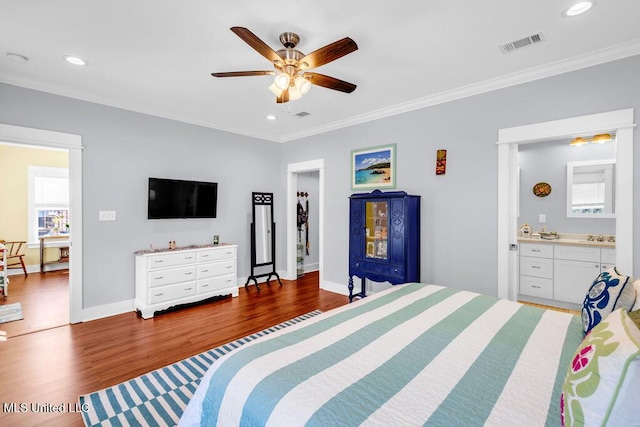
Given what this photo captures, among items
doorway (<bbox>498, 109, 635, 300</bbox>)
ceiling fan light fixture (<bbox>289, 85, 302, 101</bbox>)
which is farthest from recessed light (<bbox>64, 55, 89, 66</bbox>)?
doorway (<bbox>498, 109, 635, 300</bbox>)

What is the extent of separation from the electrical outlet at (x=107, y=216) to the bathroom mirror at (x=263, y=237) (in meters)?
1.90

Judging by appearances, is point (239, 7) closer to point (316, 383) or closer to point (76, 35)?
point (76, 35)

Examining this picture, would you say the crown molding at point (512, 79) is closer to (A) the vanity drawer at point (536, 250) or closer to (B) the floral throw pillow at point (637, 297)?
(B) the floral throw pillow at point (637, 297)

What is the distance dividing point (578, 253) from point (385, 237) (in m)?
2.47

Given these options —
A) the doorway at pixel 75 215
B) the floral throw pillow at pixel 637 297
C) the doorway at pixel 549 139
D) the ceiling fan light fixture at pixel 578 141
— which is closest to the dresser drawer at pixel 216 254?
the doorway at pixel 75 215

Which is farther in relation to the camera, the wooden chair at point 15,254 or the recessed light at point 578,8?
the wooden chair at point 15,254

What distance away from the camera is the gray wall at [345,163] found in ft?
9.23

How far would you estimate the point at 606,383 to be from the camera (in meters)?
0.81

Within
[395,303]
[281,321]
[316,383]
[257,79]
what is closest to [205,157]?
[257,79]

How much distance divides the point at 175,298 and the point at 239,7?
3313mm

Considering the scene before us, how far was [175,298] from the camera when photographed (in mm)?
3754

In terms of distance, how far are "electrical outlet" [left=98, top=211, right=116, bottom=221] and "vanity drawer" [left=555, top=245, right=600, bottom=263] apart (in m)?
5.71

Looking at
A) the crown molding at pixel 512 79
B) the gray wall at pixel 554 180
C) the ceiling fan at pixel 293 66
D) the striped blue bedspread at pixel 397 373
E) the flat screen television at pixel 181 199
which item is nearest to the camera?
the striped blue bedspread at pixel 397 373

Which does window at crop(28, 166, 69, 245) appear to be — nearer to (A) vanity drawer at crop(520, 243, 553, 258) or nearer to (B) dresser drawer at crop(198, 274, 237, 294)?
(B) dresser drawer at crop(198, 274, 237, 294)
